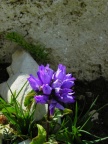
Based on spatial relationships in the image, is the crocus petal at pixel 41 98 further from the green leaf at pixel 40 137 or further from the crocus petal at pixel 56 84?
the green leaf at pixel 40 137

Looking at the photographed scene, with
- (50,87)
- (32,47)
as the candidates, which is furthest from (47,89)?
(32,47)

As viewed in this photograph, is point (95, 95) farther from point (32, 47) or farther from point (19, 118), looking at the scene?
point (19, 118)

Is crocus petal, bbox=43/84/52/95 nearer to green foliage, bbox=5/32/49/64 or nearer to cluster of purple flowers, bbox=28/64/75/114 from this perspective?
cluster of purple flowers, bbox=28/64/75/114

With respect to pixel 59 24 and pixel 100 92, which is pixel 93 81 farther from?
pixel 59 24

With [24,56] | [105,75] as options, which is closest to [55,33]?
[24,56]

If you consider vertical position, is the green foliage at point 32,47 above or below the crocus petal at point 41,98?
above

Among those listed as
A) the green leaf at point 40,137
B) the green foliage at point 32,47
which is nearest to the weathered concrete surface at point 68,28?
the green foliage at point 32,47

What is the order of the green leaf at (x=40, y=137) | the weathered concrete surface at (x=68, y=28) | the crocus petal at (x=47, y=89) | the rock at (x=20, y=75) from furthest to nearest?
1. the weathered concrete surface at (x=68, y=28)
2. the rock at (x=20, y=75)
3. the green leaf at (x=40, y=137)
4. the crocus petal at (x=47, y=89)
